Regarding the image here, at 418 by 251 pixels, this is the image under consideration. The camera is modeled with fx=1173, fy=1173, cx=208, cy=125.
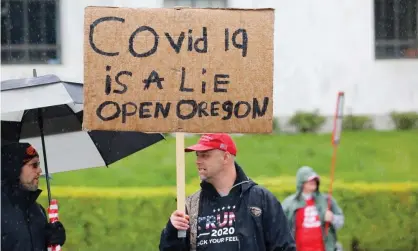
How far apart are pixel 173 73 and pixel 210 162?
549 mm

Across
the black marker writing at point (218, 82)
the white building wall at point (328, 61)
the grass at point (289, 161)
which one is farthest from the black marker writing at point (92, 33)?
the white building wall at point (328, 61)

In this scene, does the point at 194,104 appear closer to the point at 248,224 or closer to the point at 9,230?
the point at 248,224

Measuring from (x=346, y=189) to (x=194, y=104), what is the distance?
748cm

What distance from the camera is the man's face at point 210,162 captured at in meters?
6.09

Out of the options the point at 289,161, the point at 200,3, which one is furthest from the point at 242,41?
the point at 200,3

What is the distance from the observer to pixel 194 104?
19.2 feet

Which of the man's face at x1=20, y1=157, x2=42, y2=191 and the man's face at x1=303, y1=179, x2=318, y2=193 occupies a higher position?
the man's face at x1=20, y1=157, x2=42, y2=191

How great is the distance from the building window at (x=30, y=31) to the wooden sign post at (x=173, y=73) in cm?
1390

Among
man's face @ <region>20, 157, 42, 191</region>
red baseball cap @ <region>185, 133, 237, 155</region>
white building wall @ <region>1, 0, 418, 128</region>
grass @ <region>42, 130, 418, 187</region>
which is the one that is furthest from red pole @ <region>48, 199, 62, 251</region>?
white building wall @ <region>1, 0, 418, 128</region>

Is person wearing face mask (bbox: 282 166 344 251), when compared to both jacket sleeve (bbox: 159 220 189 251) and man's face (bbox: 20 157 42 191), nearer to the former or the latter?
man's face (bbox: 20 157 42 191)

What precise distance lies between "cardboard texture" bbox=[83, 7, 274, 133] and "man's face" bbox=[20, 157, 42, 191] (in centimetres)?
66

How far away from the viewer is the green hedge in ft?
41.0

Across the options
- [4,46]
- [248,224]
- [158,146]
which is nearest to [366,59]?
[158,146]

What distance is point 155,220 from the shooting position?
12.6m
